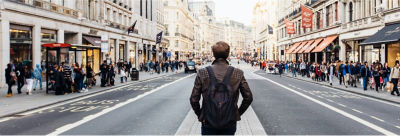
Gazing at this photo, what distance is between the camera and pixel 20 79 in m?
17.4

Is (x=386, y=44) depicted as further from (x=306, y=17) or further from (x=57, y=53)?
(x=57, y=53)

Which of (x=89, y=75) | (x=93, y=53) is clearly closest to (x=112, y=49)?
(x=93, y=53)

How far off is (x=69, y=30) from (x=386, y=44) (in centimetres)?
2565

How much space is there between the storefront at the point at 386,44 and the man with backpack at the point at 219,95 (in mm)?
20518

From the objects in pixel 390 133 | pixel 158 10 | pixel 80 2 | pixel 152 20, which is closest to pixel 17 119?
pixel 390 133

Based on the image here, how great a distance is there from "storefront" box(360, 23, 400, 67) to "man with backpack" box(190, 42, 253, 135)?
20518 millimetres

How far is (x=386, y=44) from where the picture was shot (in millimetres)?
24953

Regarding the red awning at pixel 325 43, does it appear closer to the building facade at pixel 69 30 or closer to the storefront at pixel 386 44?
the storefront at pixel 386 44

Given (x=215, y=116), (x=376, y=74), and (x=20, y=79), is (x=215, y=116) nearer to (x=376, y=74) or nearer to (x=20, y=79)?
(x=20, y=79)

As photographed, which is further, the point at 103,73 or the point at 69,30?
the point at 69,30

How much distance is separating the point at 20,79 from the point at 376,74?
19.5 meters

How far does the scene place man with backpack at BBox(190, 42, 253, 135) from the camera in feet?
12.4

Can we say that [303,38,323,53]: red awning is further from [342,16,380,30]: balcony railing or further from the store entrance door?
the store entrance door

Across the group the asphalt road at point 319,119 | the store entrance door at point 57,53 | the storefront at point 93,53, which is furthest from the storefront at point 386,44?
the storefront at point 93,53
